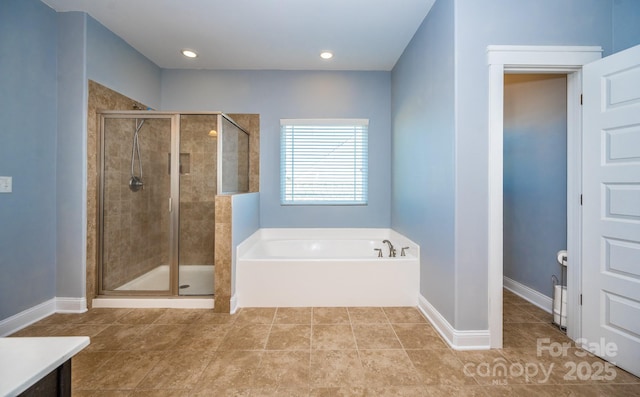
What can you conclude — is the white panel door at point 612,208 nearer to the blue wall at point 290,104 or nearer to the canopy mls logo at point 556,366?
the canopy mls logo at point 556,366

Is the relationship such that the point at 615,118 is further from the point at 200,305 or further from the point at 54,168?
the point at 54,168

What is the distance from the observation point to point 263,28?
2613mm

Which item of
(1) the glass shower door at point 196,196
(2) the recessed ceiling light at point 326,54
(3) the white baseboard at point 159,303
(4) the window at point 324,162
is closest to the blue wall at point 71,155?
(3) the white baseboard at point 159,303

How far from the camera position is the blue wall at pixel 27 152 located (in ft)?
6.72

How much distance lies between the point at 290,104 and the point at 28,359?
3.37 meters

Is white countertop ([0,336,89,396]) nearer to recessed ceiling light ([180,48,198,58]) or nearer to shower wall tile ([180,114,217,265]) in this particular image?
shower wall tile ([180,114,217,265])

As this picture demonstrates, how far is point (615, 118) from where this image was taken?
1726 millimetres

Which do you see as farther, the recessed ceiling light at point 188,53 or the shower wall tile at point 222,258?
the recessed ceiling light at point 188,53

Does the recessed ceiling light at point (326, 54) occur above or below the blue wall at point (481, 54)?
above

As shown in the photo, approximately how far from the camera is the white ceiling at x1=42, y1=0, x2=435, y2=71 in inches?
90.7

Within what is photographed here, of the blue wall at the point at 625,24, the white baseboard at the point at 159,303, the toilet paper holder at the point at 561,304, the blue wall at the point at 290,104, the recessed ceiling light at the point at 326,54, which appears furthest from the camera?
the blue wall at the point at 290,104

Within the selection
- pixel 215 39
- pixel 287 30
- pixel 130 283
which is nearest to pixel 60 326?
pixel 130 283

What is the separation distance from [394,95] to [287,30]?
5.02 feet

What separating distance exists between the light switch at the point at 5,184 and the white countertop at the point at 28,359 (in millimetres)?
2111
